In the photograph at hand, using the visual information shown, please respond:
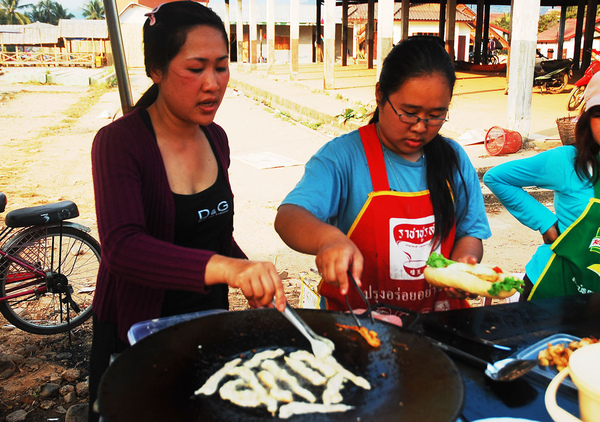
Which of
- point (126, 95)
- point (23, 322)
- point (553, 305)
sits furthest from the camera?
point (23, 322)

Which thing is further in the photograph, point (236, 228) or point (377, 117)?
point (236, 228)


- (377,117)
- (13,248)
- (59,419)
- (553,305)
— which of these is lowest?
(59,419)

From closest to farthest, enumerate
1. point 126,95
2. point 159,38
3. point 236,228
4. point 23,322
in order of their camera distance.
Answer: point 159,38 → point 126,95 → point 23,322 → point 236,228

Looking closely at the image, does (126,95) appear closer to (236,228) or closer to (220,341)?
(220,341)

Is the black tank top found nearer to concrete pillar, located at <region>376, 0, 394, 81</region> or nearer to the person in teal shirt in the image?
the person in teal shirt

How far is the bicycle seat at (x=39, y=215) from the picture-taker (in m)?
4.20

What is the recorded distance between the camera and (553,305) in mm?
2092

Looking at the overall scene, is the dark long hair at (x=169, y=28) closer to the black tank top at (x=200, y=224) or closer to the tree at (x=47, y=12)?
the black tank top at (x=200, y=224)

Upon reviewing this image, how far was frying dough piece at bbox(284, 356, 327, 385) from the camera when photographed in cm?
146

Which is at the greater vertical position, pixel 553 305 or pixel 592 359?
pixel 592 359

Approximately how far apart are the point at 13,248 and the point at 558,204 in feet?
12.8

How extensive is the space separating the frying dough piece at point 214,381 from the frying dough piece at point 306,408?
0.19 m

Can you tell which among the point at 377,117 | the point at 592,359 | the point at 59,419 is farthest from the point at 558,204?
the point at 59,419

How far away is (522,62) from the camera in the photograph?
8.97 m
